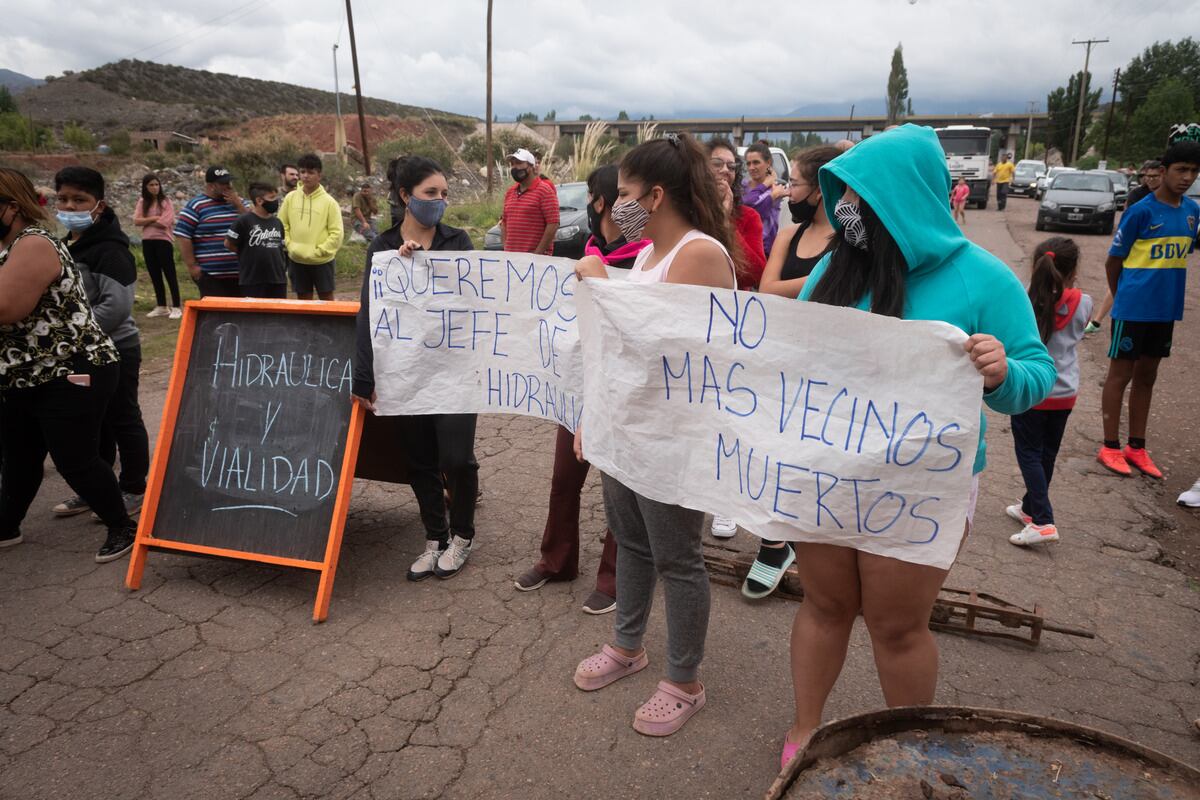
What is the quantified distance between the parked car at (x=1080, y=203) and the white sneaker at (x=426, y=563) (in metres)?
21.8

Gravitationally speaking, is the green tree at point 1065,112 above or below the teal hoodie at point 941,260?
above

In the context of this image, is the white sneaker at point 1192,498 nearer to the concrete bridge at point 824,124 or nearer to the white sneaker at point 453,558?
the white sneaker at point 453,558

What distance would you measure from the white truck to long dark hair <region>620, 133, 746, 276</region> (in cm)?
2853

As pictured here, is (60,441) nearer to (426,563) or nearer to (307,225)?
(426,563)

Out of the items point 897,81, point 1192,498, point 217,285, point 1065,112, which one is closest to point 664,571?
point 1192,498

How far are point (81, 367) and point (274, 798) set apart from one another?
244cm

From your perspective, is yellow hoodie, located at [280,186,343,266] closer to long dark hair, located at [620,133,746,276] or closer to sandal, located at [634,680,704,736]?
long dark hair, located at [620,133,746,276]

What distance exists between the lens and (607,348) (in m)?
2.55

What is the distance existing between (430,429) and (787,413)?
2048 mm

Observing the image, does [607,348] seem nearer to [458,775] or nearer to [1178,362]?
[458,775]

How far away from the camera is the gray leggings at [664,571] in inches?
100

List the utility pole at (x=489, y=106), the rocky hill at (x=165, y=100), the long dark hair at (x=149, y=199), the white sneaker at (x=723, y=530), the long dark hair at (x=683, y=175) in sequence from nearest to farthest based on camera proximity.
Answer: the long dark hair at (x=683, y=175), the white sneaker at (x=723, y=530), the long dark hair at (x=149, y=199), the utility pole at (x=489, y=106), the rocky hill at (x=165, y=100)

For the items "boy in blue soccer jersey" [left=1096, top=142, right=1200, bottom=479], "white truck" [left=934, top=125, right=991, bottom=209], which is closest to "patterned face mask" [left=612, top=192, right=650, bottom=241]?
"boy in blue soccer jersey" [left=1096, top=142, right=1200, bottom=479]

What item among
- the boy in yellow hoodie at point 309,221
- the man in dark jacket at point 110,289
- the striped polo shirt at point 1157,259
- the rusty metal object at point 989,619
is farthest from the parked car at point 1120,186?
the man in dark jacket at point 110,289
